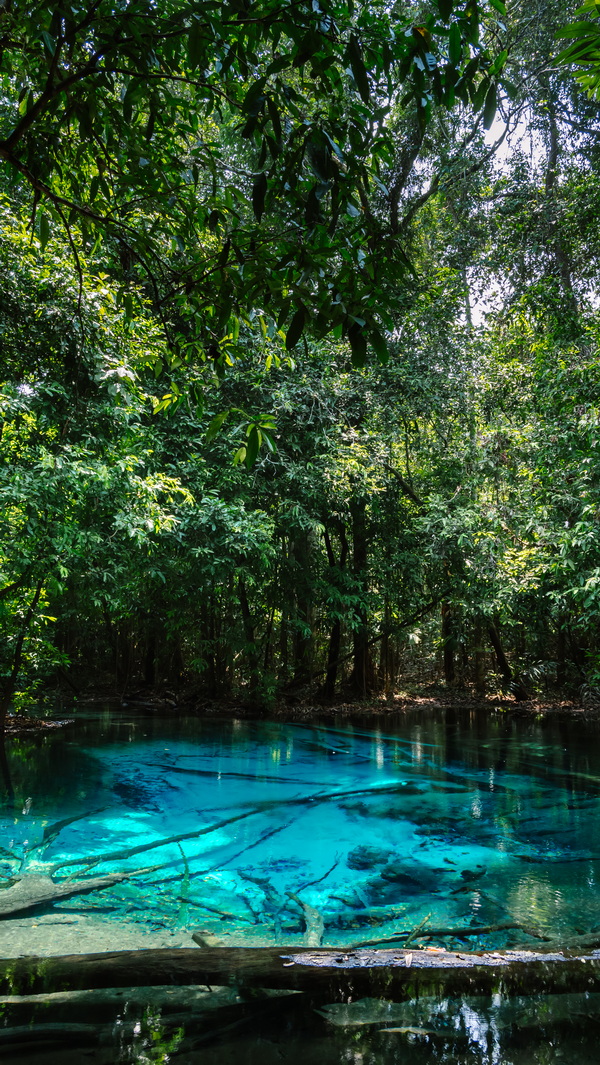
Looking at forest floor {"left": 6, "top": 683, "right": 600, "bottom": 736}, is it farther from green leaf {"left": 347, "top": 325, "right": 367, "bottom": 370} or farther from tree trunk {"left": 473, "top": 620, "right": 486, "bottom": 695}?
green leaf {"left": 347, "top": 325, "right": 367, "bottom": 370}

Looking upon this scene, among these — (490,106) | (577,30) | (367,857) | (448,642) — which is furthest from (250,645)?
(577,30)

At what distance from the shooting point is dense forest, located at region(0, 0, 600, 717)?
1.89 metres

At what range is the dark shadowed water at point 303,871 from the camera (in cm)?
162

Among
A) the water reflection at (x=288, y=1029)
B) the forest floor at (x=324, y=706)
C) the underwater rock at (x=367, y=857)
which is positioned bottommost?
the underwater rock at (x=367, y=857)

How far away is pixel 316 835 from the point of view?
4.86 metres

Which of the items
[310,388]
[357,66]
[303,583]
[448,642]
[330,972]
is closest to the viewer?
[357,66]

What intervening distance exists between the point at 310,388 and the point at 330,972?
27.8 ft

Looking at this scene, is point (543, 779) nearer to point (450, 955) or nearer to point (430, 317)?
point (450, 955)

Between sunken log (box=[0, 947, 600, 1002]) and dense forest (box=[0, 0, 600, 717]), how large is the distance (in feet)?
4.91

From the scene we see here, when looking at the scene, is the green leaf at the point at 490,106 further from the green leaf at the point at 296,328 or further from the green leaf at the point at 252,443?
the green leaf at the point at 252,443

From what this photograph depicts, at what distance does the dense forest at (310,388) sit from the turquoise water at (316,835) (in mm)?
2066

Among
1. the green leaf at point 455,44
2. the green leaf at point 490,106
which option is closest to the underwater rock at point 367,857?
the green leaf at point 490,106

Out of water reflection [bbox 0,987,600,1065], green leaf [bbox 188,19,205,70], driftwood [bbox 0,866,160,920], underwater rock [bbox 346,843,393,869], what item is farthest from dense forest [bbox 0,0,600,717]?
underwater rock [bbox 346,843,393,869]

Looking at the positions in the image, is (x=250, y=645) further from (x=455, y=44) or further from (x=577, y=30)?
(x=577, y=30)
